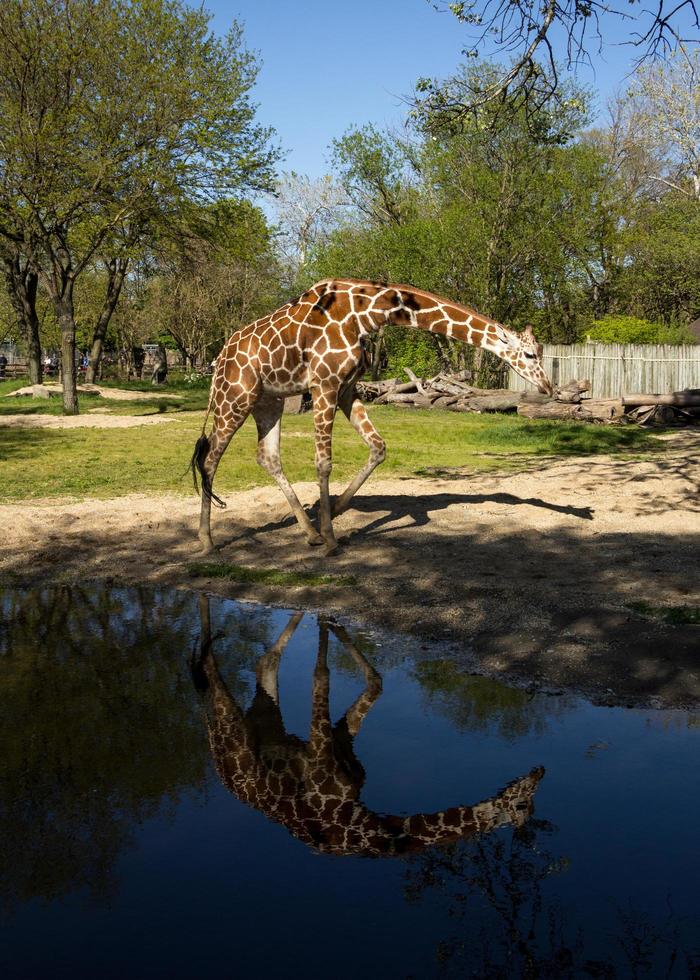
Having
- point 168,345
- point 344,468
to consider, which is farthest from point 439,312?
point 168,345

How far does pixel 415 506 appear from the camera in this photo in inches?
478

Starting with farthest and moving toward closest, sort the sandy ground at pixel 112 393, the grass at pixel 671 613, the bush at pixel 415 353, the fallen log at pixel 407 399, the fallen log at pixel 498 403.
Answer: the bush at pixel 415 353
the sandy ground at pixel 112 393
the fallen log at pixel 407 399
the fallen log at pixel 498 403
the grass at pixel 671 613

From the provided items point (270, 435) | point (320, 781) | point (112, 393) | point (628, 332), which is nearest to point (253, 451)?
point (270, 435)

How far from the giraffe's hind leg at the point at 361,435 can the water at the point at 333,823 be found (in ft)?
12.4

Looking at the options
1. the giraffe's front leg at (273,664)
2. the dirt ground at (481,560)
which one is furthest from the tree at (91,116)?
the giraffe's front leg at (273,664)

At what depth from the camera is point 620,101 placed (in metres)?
54.9

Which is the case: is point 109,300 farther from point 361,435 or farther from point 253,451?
point 361,435

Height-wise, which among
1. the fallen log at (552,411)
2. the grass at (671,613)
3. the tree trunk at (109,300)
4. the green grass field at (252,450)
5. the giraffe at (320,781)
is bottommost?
the giraffe at (320,781)

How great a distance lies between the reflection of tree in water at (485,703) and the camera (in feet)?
18.4

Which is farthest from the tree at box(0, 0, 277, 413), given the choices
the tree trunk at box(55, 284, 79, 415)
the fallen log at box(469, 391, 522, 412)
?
the fallen log at box(469, 391, 522, 412)

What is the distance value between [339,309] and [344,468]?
5.88 m

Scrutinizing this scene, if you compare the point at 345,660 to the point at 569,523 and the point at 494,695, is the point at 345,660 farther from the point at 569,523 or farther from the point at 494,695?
the point at 569,523

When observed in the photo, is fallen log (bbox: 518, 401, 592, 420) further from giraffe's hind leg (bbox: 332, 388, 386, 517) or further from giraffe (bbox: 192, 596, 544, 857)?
giraffe (bbox: 192, 596, 544, 857)

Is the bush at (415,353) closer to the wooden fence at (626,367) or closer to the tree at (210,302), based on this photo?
the wooden fence at (626,367)
